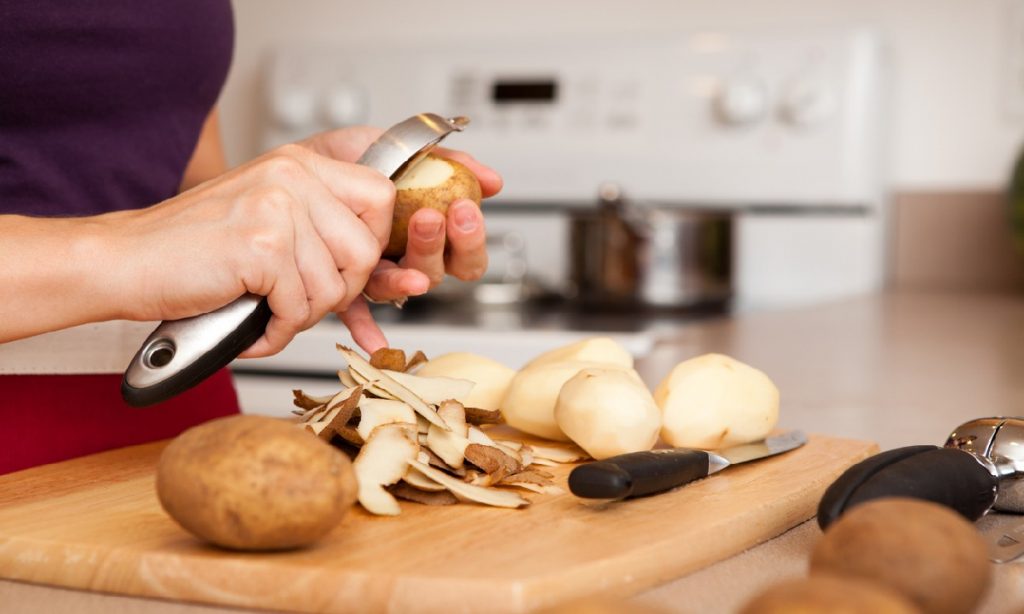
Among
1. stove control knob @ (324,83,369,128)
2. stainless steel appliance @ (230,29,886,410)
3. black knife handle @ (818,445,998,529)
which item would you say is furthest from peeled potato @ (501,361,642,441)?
stove control knob @ (324,83,369,128)

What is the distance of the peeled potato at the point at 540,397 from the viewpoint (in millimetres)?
756

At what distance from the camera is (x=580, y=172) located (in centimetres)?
226

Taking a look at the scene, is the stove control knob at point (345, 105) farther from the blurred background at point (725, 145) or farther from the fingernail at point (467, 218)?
the fingernail at point (467, 218)

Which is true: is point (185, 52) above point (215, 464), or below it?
above

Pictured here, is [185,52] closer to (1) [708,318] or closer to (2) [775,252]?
(1) [708,318]

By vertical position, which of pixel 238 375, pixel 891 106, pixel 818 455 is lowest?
pixel 238 375

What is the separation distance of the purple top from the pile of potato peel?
0.35 m

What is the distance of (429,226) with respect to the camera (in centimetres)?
76

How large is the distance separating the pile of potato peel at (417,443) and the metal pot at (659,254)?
4.34 feet

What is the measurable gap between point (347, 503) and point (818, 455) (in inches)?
14.4

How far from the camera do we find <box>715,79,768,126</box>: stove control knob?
6.93 feet

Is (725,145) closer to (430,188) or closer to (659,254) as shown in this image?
(659,254)

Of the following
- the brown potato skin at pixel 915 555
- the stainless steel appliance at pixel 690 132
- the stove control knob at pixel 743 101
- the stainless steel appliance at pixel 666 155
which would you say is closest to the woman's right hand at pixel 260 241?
the brown potato skin at pixel 915 555

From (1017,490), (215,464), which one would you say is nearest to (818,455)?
(1017,490)
